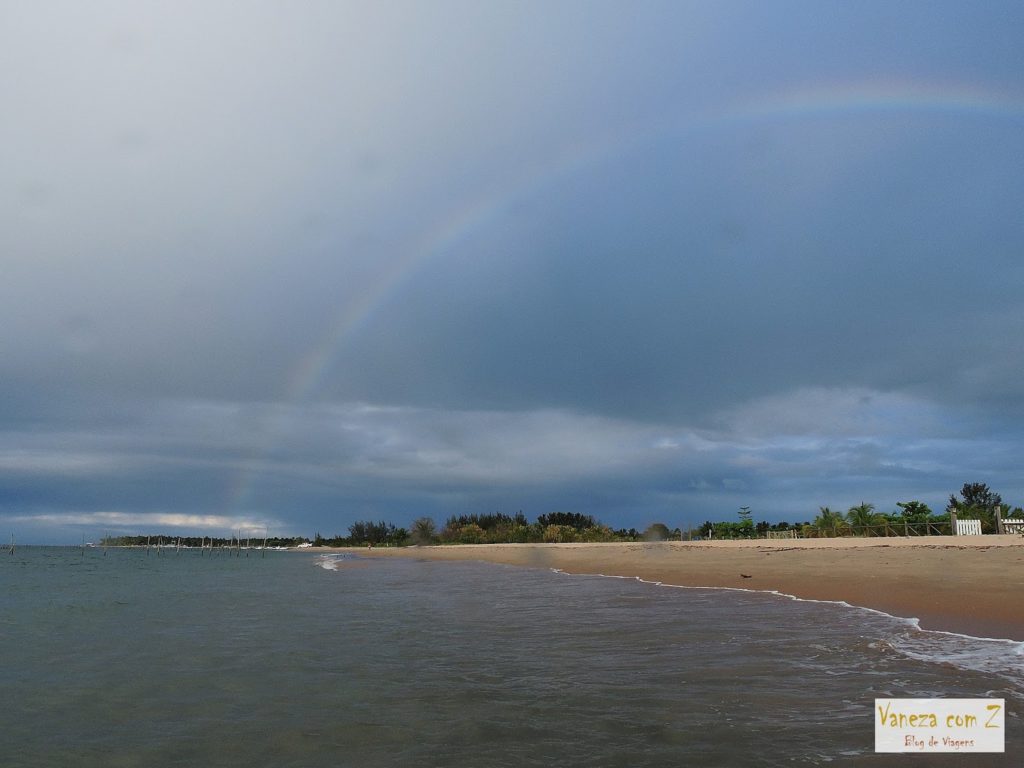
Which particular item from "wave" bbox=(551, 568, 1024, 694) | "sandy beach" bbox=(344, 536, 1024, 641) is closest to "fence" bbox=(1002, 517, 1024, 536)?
"sandy beach" bbox=(344, 536, 1024, 641)

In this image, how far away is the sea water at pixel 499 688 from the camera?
7.75 meters

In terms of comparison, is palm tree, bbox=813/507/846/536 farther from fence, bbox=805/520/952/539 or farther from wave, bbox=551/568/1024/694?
wave, bbox=551/568/1024/694

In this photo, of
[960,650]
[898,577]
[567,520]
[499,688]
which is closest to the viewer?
[499,688]

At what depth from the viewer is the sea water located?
775cm

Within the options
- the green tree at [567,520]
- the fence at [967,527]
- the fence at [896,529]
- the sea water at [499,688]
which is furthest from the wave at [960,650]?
the green tree at [567,520]

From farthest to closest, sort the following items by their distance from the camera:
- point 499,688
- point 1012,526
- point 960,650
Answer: point 1012,526 → point 960,650 → point 499,688

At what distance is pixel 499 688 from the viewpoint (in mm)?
10797

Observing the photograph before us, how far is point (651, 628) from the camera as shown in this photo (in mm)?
16297

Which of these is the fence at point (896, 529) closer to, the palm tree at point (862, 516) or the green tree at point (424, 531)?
the palm tree at point (862, 516)

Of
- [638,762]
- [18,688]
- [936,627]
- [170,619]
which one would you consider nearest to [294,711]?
[638,762]

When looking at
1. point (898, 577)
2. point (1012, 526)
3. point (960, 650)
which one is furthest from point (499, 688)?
point (1012, 526)

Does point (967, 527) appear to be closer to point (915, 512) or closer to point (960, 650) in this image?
Answer: point (915, 512)

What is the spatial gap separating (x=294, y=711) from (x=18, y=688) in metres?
6.19

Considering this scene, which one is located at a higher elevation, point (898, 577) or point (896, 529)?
point (898, 577)
